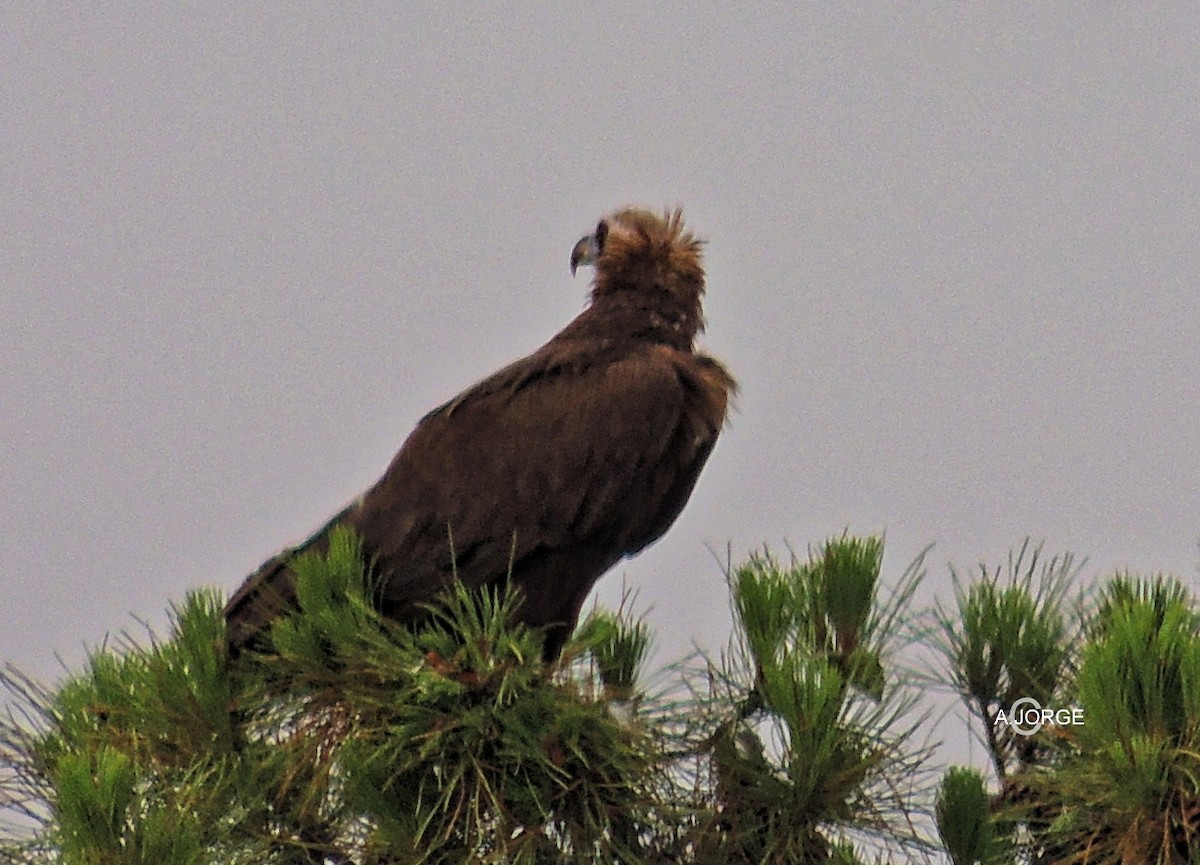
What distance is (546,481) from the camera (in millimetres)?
5266

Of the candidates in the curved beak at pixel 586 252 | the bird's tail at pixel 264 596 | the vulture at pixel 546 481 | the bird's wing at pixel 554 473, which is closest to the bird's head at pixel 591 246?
the curved beak at pixel 586 252

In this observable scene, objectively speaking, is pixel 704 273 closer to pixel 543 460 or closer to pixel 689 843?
pixel 543 460

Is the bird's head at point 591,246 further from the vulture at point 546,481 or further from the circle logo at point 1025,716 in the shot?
the circle logo at point 1025,716

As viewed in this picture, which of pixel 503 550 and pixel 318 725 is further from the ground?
pixel 503 550

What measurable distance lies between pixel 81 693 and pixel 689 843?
1.49 m

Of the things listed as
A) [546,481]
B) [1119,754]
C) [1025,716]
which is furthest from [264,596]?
[1119,754]

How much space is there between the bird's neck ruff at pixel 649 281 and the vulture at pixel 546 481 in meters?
0.13

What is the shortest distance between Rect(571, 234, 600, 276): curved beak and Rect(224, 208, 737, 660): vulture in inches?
23.3

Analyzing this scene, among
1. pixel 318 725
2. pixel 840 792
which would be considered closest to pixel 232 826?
pixel 318 725

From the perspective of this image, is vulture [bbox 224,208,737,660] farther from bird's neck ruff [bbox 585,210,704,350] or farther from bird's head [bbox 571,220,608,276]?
bird's head [bbox 571,220,608,276]

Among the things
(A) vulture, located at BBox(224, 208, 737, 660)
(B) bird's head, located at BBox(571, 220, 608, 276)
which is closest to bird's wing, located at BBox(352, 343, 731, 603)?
(A) vulture, located at BBox(224, 208, 737, 660)

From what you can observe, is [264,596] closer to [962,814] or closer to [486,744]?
[486,744]

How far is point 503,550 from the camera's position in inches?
205

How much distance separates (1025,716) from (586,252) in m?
2.54
